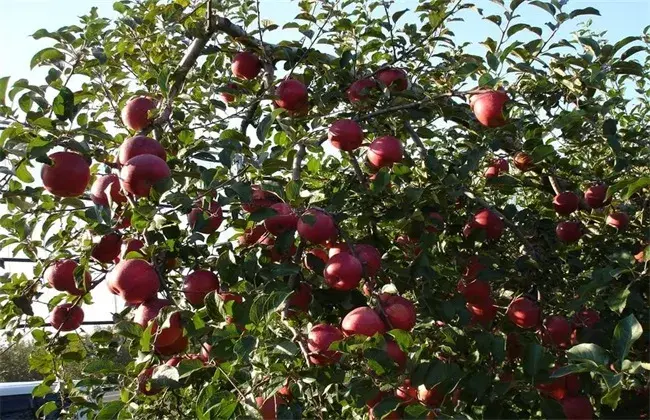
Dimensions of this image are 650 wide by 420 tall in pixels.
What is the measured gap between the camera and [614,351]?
3.55 feet

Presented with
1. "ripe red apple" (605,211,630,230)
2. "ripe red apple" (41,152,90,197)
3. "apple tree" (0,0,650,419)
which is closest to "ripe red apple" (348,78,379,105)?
"apple tree" (0,0,650,419)

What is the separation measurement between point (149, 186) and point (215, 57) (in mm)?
940

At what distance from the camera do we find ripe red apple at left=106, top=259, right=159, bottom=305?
124 centimetres

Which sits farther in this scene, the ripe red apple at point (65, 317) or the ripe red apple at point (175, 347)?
the ripe red apple at point (65, 317)

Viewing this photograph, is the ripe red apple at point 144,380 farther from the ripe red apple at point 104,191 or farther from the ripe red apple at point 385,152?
the ripe red apple at point 385,152

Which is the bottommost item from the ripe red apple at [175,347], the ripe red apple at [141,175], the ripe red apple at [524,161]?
the ripe red apple at [175,347]

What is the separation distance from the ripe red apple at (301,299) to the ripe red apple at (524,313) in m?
0.62

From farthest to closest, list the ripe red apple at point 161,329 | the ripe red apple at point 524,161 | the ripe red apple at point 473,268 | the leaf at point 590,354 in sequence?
the ripe red apple at point 524,161 < the ripe red apple at point 473,268 < the ripe red apple at point 161,329 < the leaf at point 590,354

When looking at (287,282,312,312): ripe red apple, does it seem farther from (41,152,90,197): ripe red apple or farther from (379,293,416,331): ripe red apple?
(41,152,90,197): ripe red apple

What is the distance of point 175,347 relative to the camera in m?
1.29

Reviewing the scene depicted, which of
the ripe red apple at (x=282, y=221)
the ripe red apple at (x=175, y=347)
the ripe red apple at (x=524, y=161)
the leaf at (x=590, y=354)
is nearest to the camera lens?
the leaf at (x=590, y=354)

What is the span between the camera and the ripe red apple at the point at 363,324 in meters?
1.24

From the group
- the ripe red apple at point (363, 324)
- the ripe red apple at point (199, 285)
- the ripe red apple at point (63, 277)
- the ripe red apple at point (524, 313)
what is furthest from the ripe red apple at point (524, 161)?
the ripe red apple at point (63, 277)

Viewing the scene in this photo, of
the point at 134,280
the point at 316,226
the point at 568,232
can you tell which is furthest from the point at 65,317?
the point at 568,232
